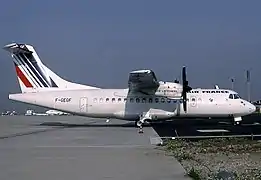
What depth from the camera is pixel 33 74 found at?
120 ft

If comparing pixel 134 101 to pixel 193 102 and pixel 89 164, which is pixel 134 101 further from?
pixel 89 164

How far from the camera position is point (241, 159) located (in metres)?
13.2

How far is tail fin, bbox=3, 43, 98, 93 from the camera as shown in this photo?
3659cm

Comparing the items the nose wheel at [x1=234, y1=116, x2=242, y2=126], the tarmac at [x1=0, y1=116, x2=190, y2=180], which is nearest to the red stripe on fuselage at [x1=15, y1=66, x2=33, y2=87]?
the nose wheel at [x1=234, y1=116, x2=242, y2=126]

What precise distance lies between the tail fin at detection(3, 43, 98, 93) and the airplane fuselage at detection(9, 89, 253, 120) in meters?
1.02

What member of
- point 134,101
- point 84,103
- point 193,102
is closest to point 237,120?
point 193,102

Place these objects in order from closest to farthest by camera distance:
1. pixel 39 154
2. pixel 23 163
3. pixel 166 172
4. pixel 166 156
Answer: pixel 166 172
pixel 23 163
pixel 166 156
pixel 39 154

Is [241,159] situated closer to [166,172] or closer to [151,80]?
[166,172]

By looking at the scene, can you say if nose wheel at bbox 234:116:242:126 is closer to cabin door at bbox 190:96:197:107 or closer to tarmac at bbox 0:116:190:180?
cabin door at bbox 190:96:197:107

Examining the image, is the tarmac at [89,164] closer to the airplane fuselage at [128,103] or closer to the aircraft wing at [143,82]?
the aircraft wing at [143,82]

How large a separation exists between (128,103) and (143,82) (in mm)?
2838

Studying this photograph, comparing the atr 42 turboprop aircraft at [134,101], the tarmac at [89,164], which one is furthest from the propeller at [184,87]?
the tarmac at [89,164]

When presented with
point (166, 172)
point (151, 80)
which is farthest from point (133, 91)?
point (166, 172)

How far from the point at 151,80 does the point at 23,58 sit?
11.3 metres
